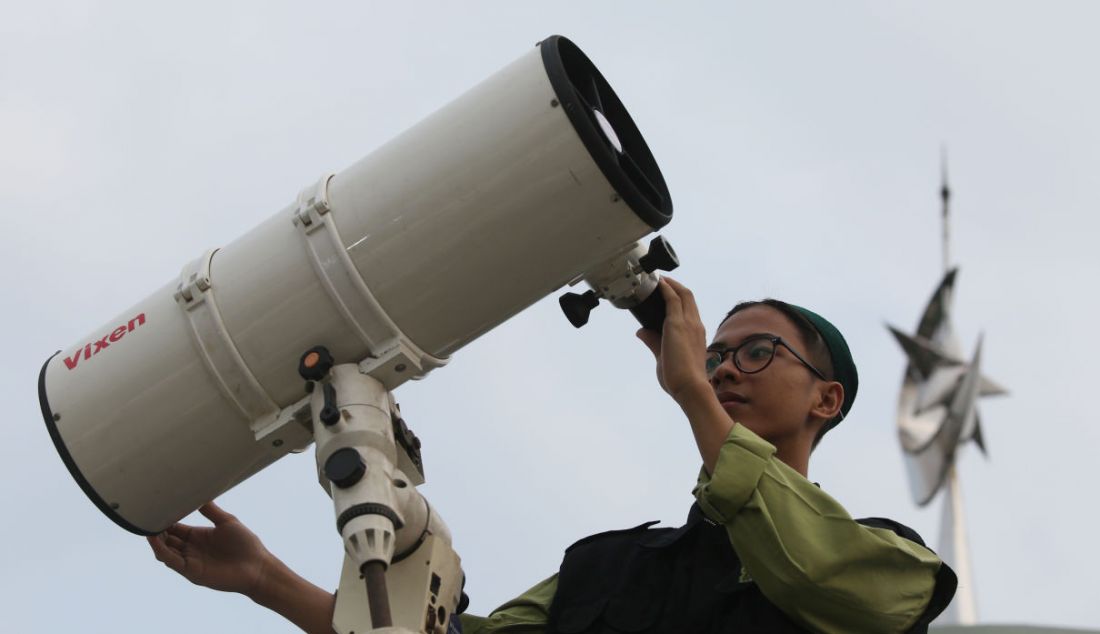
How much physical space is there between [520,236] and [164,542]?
1.55 metres

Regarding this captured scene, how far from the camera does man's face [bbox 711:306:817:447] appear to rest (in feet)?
16.9

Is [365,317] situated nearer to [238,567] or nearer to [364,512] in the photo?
[364,512]

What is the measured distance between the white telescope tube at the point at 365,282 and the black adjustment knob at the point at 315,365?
0.05m

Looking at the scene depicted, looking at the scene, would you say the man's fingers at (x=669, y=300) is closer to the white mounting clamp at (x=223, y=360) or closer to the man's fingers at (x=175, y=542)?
the white mounting clamp at (x=223, y=360)

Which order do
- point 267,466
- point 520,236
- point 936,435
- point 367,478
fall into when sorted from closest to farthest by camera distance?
1. point 367,478
2. point 520,236
3. point 267,466
4. point 936,435

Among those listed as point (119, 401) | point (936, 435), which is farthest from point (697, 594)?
Answer: point (936, 435)

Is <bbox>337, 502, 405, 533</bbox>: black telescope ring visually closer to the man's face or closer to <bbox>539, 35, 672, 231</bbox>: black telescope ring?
<bbox>539, 35, 672, 231</bbox>: black telescope ring

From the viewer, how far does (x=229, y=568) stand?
202 inches

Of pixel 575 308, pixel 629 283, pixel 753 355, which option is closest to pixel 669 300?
pixel 629 283

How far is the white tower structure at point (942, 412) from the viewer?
43.8m

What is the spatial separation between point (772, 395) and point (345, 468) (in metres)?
1.54

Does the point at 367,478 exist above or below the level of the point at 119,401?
below

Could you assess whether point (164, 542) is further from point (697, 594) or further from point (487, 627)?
point (697, 594)

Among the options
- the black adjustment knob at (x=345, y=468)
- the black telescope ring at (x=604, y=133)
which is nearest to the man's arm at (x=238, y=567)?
the black adjustment knob at (x=345, y=468)
